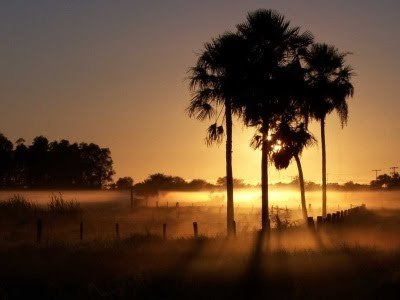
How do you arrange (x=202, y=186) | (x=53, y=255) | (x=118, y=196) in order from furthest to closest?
(x=202, y=186), (x=118, y=196), (x=53, y=255)

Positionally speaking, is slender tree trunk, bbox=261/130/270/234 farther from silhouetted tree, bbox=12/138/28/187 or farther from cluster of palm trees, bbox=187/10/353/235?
silhouetted tree, bbox=12/138/28/187

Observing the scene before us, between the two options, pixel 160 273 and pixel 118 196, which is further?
pixel 118 196

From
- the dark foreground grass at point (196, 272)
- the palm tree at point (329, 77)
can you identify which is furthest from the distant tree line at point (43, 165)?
the dark foreground grass at point (196, 272)

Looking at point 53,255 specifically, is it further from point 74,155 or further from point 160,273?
point 74,155

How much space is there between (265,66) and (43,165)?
9614 centimetres

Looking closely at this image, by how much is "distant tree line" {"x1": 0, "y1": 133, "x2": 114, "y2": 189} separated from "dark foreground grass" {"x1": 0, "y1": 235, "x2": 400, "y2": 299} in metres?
106

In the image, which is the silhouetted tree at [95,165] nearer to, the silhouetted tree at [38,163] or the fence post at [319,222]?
the silhouetted tree at [38,163]

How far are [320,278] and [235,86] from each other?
811 inches

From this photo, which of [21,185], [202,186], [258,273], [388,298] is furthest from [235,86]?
[202,186]

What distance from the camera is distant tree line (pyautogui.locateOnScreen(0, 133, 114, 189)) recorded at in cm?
12719

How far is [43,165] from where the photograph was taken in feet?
424

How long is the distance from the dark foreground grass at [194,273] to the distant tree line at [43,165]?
106 m

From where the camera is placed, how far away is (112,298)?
15.6 meters

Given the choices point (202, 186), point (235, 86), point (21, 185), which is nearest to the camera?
point (235, 86)
